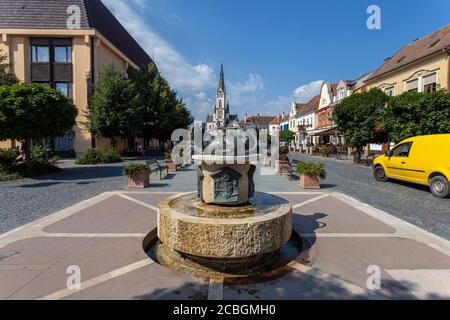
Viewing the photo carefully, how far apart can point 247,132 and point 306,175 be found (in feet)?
17.9

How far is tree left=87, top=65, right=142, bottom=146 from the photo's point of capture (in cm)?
2050

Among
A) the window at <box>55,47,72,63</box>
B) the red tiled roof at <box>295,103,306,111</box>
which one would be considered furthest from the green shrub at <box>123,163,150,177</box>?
the red tiled roof at <box>295,103,306,111</box>

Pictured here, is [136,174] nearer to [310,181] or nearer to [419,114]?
[310,181]

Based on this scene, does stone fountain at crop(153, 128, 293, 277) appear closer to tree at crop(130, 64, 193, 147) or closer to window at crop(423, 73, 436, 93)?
window at crop(423, 73, 436, 93)

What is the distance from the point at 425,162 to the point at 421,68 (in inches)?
626

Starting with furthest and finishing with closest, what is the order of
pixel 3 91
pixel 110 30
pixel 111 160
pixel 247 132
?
pixel 110 30 < pixel 111 160 < pixel 3 91 < pixel 247 132

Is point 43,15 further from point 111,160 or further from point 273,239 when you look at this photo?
point 273,239

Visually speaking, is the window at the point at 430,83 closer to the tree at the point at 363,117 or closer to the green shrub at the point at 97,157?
the tree at the point at 363,117

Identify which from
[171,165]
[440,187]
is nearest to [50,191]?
[171,165]

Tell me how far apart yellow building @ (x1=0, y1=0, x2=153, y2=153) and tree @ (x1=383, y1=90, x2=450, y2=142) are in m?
23.4

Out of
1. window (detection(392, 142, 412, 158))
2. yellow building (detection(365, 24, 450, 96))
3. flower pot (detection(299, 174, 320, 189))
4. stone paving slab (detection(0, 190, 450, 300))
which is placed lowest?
stone paving slab (detection(0, 190, 450, 300))

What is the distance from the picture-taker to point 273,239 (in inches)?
146

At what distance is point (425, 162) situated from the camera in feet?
29.2
